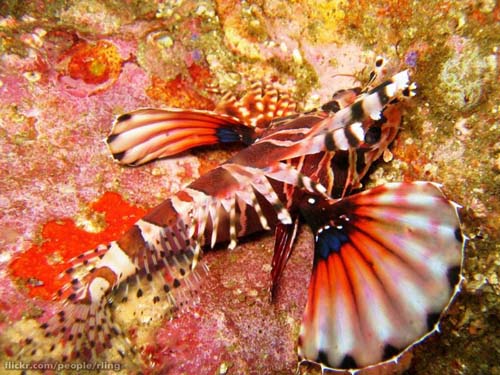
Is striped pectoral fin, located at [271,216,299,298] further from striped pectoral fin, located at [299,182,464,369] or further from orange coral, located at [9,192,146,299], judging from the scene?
orange coral, located at [9,192,146,299]

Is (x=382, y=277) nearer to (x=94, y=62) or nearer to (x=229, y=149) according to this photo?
(x=229, y=149)

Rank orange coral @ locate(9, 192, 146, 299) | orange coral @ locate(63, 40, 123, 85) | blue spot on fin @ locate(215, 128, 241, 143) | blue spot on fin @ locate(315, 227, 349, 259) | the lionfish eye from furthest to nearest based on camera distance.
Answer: blue spot on fin @ locate(215, 128, 241, 143) < orange coral @ locate(63, 40, 123, 85) < the lionfish eye < blue spot on fin @ locate(315, 227, 349, 259) < orange coral @ locate(9, 192, 146, 299)

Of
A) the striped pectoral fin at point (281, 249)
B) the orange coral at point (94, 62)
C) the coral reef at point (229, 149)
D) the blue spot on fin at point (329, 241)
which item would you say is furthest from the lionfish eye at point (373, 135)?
the orange coral at point (94, 62)

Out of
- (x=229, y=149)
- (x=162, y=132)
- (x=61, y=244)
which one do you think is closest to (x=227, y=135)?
(x=229, y=149)

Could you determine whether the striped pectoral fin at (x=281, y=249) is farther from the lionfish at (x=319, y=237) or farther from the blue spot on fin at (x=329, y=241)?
the blue spot on fin at (x=329, y=241)

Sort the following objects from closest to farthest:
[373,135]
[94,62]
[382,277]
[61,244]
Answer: [382,277], [61,244], [373,135], [94,62]

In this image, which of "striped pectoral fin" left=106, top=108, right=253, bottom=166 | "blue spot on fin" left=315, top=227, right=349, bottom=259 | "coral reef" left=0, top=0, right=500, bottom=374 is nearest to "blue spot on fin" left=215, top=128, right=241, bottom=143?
"striped pectoral fin" left=106, top=108, right=253, bottom=166

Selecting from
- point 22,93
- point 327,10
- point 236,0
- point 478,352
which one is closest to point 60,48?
point 22,93
